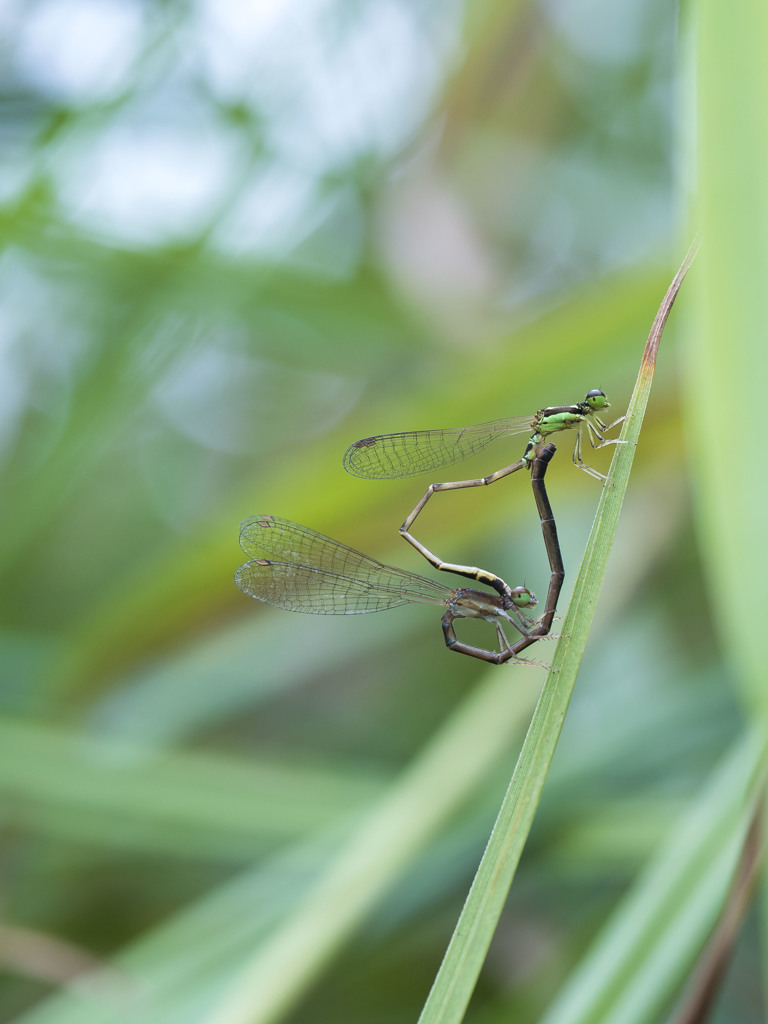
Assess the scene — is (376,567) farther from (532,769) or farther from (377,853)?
(532,769)

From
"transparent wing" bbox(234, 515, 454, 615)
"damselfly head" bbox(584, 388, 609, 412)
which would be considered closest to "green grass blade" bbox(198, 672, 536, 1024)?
"transparent wing" bbox(234, 515, 454, 615)

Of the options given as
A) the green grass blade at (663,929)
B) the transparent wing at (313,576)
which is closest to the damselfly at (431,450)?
the transparent wing at (313,576)

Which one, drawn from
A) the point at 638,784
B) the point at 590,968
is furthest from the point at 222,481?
the point at 590,968

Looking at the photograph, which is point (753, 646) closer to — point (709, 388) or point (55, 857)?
point (709, 388)

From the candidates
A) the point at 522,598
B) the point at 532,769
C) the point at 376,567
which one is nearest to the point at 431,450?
the point at 376,567

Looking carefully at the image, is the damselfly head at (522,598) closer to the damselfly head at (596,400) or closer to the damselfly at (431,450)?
the damselfly at (431,450)
